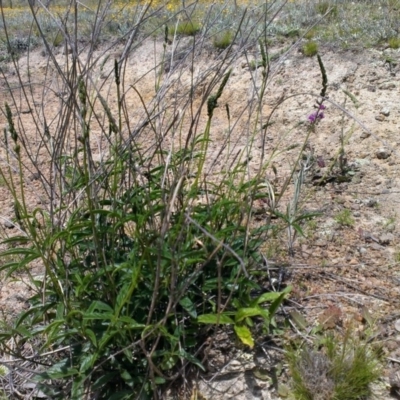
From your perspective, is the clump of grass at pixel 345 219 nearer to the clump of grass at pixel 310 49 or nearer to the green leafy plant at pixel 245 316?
the green leafy plant at pixel 245 316

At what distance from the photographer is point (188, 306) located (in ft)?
5.46

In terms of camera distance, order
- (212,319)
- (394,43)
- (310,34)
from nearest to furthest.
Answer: (212,319) < (394,43) < (310,34)

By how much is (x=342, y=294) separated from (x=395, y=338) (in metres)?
0.27

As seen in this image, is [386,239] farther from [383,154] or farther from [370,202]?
[383,154]

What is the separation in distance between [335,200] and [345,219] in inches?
9.8

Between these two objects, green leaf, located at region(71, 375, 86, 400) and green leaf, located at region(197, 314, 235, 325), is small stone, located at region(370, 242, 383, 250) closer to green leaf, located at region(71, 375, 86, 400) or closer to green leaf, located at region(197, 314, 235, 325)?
green leaf, located at region(197, 314, 235, 325)

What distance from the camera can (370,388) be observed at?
1639 mm

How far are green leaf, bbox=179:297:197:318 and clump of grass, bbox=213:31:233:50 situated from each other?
3.73 m

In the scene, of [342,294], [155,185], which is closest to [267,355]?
[342,294]

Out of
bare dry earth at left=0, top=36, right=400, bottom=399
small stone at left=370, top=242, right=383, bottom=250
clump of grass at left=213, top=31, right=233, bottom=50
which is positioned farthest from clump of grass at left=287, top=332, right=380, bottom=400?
clump of grass at left=213, top=31, right=233, bottom=50

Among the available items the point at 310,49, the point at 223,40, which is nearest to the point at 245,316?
the point at 310,49

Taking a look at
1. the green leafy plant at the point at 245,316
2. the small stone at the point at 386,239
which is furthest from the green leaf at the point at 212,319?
the small stone at the point at 386,239

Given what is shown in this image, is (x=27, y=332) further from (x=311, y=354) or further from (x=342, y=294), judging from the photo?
(x=342, y=294)

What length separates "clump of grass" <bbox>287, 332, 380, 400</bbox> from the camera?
5.23ft
